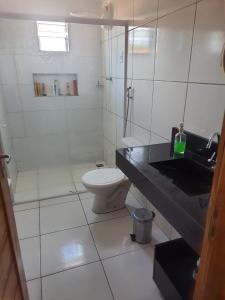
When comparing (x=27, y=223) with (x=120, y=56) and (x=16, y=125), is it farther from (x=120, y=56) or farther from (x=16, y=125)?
(x=120, y=56)

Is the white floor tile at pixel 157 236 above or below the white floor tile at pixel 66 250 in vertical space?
above

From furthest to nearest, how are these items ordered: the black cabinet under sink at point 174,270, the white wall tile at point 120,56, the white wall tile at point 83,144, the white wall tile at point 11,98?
the white wall tile at point 83,144 → the white wall tile at point 11,98 → the white wall tile at point 120,56 → the black cabinet under sink at point 174,270

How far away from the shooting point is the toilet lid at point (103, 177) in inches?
80.7

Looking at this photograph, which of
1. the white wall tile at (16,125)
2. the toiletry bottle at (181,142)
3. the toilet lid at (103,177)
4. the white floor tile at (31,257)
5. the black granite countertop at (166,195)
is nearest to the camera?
the black granite countertop at (166,195)

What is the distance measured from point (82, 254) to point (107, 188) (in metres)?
0.60

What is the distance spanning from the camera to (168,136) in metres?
1.71

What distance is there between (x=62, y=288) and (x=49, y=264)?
239 millimetres

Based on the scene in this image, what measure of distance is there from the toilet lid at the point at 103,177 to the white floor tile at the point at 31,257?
0.68m

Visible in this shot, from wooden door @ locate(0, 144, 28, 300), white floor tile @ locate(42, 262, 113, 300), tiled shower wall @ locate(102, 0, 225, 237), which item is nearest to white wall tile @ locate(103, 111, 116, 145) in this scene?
tiled shower wall @ locate(102, 0, 225, 237)

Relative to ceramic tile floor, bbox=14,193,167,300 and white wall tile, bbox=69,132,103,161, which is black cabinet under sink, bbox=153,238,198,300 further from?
white wall tile, bbox=69,132,103,161

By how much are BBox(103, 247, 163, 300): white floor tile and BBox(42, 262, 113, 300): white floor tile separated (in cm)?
6

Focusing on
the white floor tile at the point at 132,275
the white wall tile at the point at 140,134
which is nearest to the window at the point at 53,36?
the white wall tile at the point at 140,134

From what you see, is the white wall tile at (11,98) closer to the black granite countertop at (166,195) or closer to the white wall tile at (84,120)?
the white wall tile at (84,120)

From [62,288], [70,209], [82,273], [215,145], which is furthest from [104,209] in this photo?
[215,145]
